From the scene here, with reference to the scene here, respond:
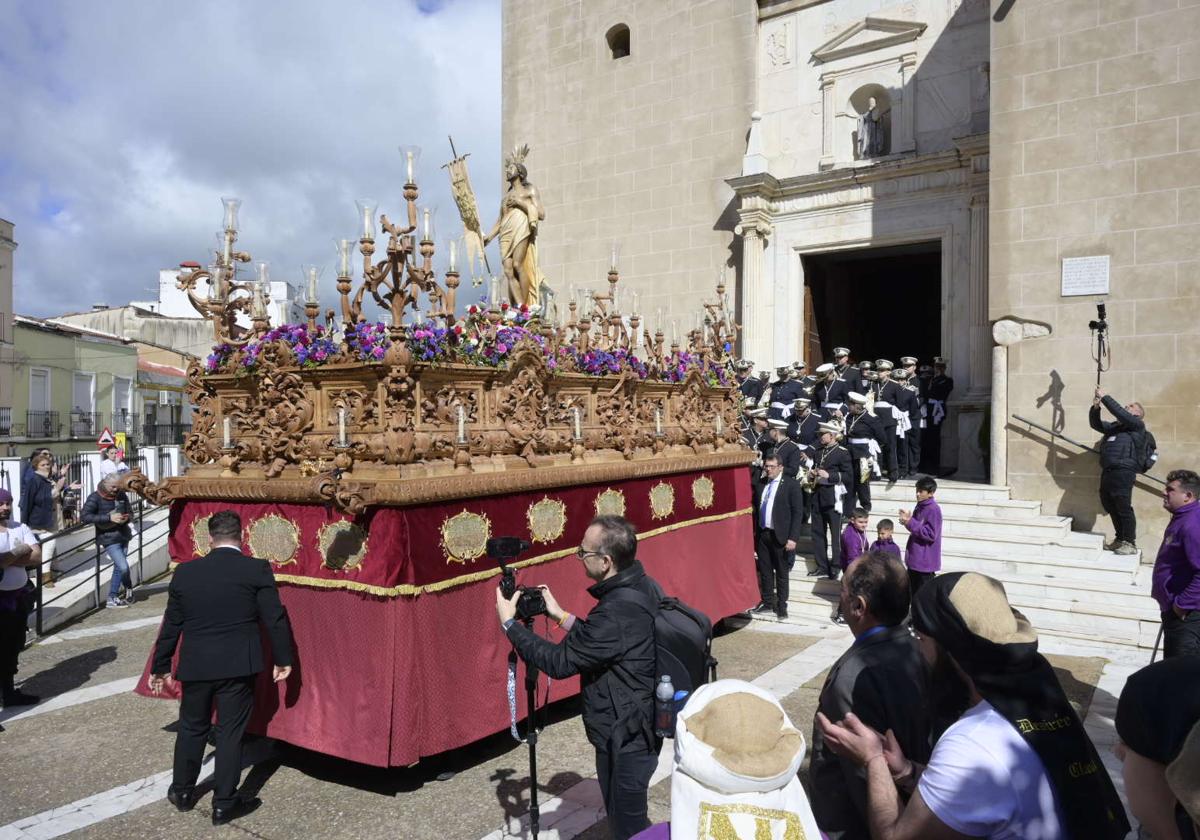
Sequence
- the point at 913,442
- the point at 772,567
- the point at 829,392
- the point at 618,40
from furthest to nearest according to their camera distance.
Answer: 1. the point at 618,40
2. the point at 829,392
3. the point at 913,442
4. the point at 772,567

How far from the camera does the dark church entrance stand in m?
17.1

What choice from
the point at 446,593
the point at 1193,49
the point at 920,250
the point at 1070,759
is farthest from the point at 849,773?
the point at 920,250

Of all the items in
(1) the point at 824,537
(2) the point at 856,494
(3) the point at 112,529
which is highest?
(2) the point at 856,494

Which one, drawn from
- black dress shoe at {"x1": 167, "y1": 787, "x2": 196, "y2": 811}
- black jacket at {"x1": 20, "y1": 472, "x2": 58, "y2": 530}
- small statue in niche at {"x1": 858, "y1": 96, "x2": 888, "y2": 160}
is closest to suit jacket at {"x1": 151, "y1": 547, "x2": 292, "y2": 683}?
black dress shoe at {"x1": 167, "y1": 787, "x2": 196, "y2": 811}

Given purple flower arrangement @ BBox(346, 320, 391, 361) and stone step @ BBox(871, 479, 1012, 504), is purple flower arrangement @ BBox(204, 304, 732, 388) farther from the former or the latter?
stone step @ BBox(871, 479, 1012, 504)

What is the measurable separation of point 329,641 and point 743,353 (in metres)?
12.6

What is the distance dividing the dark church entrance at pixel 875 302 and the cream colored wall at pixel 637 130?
2182mm

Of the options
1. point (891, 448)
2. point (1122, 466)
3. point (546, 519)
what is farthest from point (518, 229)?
point (1122, 466)

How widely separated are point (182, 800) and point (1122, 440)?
10876 mm

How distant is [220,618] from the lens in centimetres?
457

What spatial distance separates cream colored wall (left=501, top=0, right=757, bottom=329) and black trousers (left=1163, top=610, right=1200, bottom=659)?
503 inches

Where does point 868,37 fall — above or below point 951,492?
above

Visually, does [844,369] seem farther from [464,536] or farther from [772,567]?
[464,536]

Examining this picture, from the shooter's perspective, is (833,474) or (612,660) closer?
(612,660)
